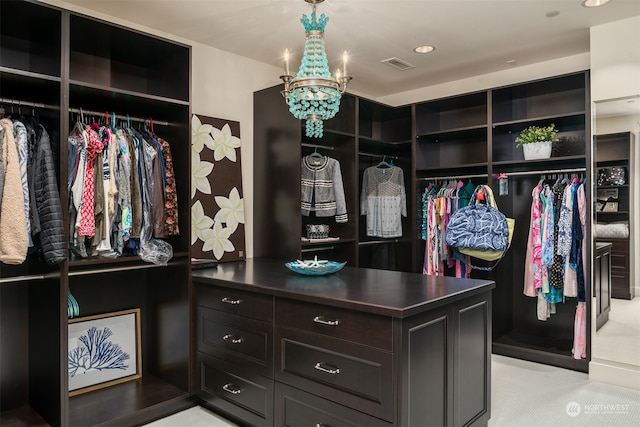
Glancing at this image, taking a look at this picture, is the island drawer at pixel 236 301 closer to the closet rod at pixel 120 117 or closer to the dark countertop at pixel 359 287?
the dark countertop at pixel 359 287

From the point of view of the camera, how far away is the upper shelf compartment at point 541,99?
154 inches

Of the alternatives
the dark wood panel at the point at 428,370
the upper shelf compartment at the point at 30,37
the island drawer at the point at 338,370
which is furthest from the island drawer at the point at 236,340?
the upper shelf compartment at the point at 30,37

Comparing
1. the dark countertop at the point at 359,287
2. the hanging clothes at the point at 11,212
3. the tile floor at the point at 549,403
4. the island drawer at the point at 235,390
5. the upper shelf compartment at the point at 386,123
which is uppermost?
the upper shelf compartment at the point at 386,123

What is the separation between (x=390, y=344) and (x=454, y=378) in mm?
571

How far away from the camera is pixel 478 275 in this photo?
4.41m

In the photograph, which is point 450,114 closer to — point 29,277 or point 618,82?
point 618,82

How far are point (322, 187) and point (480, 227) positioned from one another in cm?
146

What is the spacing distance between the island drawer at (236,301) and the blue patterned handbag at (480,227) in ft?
7.29

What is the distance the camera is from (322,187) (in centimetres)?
398

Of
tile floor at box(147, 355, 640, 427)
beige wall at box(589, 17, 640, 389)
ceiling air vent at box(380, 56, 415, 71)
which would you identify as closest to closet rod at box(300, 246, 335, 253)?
tile floor at box(147, 355, 640, 427)

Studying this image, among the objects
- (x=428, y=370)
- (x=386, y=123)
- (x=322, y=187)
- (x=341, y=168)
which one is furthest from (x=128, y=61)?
(x=386, y=123)

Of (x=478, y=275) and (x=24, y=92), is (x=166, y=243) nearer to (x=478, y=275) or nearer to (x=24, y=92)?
(x=24, y=92)

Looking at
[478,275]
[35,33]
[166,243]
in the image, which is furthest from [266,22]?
[478,275]

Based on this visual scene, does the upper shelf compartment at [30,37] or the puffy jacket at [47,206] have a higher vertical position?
the upper shelf compartment at [30,37]
